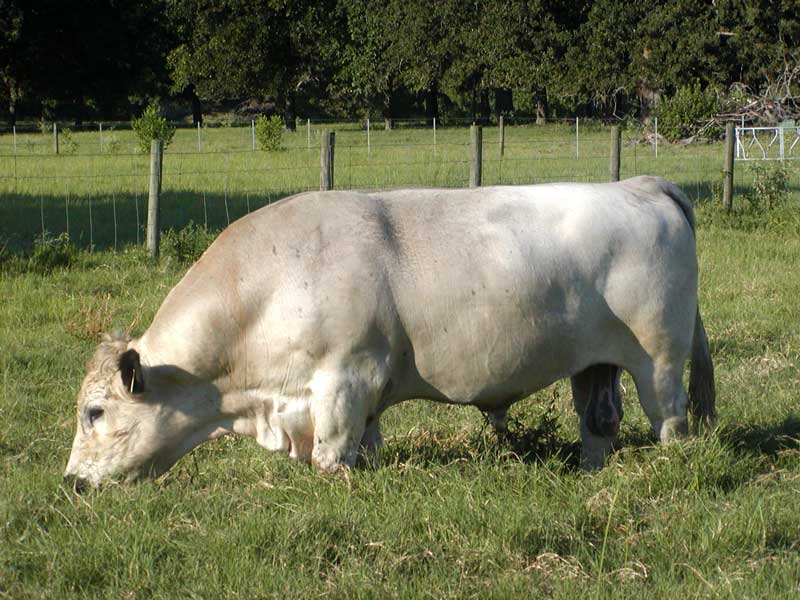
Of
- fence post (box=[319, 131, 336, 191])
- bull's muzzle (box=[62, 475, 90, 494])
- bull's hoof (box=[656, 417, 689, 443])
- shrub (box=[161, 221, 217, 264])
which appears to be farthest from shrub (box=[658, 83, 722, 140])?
bull's muzzle (box=[62, 475, 90, 494])

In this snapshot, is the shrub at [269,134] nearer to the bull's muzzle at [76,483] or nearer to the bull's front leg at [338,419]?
the bull's muzzle at [76,483]

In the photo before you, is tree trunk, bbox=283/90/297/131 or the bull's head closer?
the bull's head

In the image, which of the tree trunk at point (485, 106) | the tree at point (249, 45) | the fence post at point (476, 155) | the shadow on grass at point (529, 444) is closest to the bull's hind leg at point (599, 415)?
the shadow on grass at point (529, 444)

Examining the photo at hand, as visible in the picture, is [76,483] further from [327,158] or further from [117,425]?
[327,158]

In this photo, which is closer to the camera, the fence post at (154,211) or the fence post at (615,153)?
the fence post at (154,211)

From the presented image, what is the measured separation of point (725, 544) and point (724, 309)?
5.36 meters

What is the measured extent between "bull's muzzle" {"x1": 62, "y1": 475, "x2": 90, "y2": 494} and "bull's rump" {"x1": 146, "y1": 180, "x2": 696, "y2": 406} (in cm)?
81

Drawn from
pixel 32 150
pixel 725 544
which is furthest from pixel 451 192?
pixel 32 150

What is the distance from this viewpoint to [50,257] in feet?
36.9

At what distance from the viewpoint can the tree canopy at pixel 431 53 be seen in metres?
40.8

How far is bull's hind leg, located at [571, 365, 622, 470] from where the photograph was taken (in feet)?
18.9

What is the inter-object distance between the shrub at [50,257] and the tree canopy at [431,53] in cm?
1391

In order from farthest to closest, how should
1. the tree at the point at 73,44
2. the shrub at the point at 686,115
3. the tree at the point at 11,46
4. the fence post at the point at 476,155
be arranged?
the shrub at the point at 686,115, the tree at the point at 73,44, the tree at the point at 11,46, the fence post at the point at 476,155

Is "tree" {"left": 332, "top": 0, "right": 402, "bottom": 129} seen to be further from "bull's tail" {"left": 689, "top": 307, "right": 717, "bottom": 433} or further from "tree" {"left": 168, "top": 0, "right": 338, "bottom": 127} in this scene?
"bull's tail" {"left": 689, "top": 307, "right": 717, "bottom": 433}
